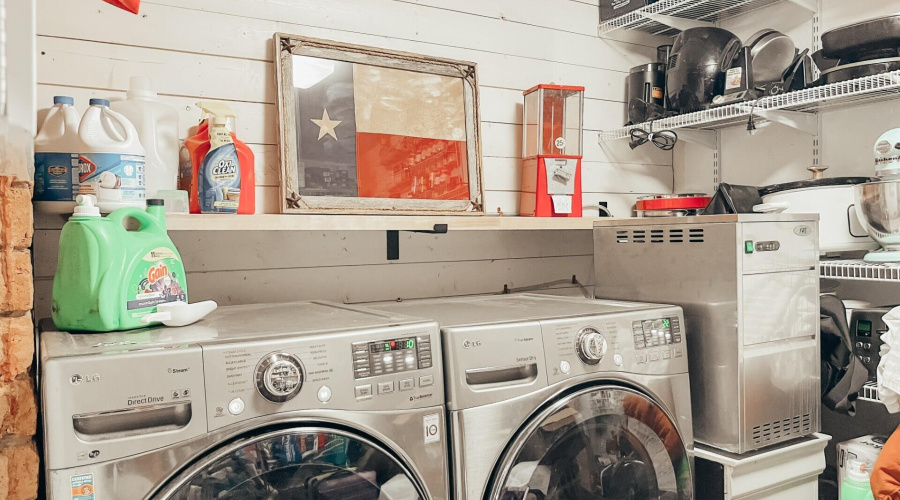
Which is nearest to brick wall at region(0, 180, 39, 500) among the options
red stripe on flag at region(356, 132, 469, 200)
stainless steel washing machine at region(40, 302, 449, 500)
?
stainless steel washing machine at region(40, 302, 449, 500)

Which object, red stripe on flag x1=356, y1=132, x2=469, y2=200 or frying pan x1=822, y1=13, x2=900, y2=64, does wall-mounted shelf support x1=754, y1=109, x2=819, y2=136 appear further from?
red stripe on flag x1=356, y1=132, x2=469, y2=200

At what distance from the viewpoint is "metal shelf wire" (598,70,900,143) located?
177 centimetres

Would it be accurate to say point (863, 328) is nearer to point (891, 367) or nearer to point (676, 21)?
point (891, 367)

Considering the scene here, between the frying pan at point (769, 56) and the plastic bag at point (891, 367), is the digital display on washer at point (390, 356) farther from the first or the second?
the frying pan at point (769, 56)

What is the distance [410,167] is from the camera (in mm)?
2051

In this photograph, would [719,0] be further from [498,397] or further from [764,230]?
[498,397]

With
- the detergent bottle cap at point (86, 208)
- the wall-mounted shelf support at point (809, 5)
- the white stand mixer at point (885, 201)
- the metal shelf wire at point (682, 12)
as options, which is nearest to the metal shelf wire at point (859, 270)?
the white stand mixer at point (885, 201)

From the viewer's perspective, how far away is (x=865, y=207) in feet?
5.90

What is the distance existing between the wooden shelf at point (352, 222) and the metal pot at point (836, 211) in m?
0.65

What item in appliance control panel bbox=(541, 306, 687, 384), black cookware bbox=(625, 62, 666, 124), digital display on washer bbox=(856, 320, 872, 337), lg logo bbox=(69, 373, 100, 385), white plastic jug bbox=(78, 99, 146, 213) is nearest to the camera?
lg logo bbox=(69, 373, 100, 385)

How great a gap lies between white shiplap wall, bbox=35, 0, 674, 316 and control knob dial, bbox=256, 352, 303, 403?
76cm

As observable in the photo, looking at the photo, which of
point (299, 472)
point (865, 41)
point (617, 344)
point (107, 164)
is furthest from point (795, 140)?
point (107, 164)

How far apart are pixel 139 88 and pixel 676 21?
6.34 feet

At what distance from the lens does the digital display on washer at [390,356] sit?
127 cm
